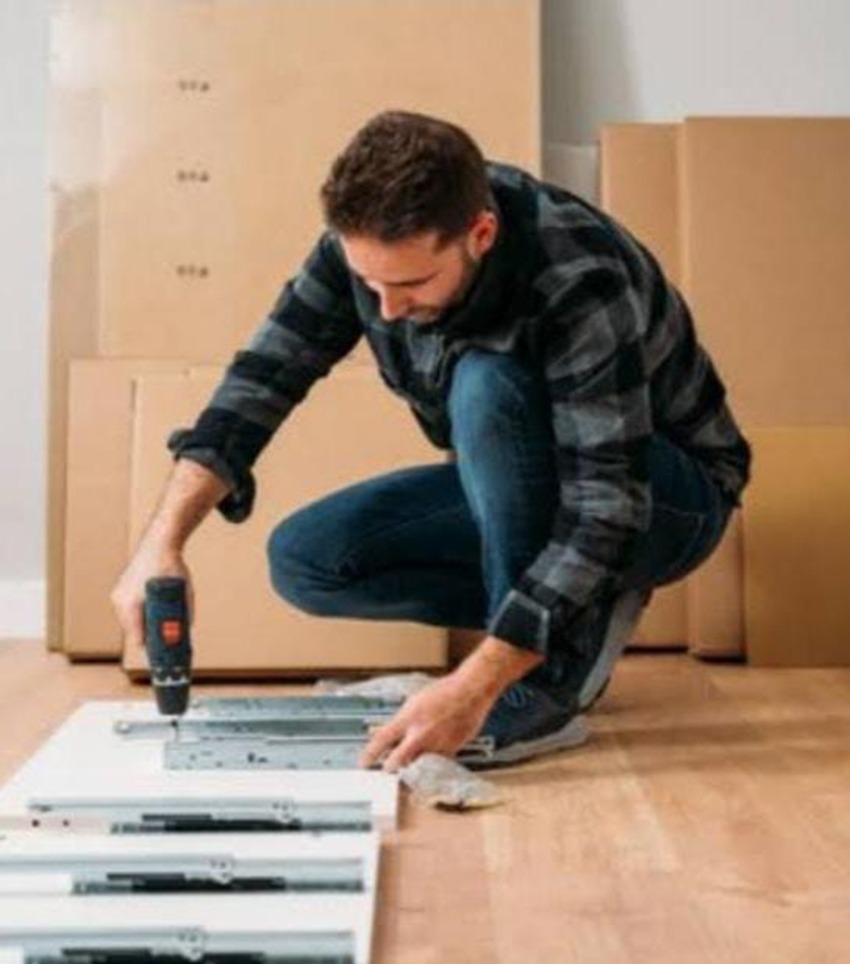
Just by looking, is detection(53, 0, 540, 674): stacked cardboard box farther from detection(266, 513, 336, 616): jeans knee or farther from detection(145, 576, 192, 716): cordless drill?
detection(145, 576, 192, 716): cordless drill

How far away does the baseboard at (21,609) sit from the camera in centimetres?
290

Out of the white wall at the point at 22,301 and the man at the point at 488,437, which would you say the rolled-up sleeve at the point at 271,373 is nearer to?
the man at the point at 488,437

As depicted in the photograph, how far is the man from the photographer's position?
1459mm

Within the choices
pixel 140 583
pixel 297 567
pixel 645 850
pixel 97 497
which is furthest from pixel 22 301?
pixel 645 850

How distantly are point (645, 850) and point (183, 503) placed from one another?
2.37ft

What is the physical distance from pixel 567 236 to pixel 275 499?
105 cm

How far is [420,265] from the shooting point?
145 cm

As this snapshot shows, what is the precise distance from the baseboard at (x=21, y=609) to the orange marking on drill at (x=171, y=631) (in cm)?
134

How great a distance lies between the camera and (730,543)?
262 centimetres

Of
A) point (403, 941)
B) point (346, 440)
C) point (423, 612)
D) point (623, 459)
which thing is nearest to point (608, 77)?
point (346, 440)

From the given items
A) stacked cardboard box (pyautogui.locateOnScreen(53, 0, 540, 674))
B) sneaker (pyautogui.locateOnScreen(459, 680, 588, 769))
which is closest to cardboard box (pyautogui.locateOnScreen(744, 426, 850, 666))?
stacked cardboard box (pyautogui.locateOnScreen(53, 0, 540, 674))

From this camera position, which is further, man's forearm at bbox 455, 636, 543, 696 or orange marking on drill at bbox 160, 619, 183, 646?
orange marking on drill at bbox 160, 619, 183, 646

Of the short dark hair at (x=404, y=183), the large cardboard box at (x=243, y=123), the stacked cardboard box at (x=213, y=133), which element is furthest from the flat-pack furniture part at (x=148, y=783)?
the large cardboard box at (x=243, y=123)

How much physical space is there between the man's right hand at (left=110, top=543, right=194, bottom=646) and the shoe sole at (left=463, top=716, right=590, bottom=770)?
39 cm
